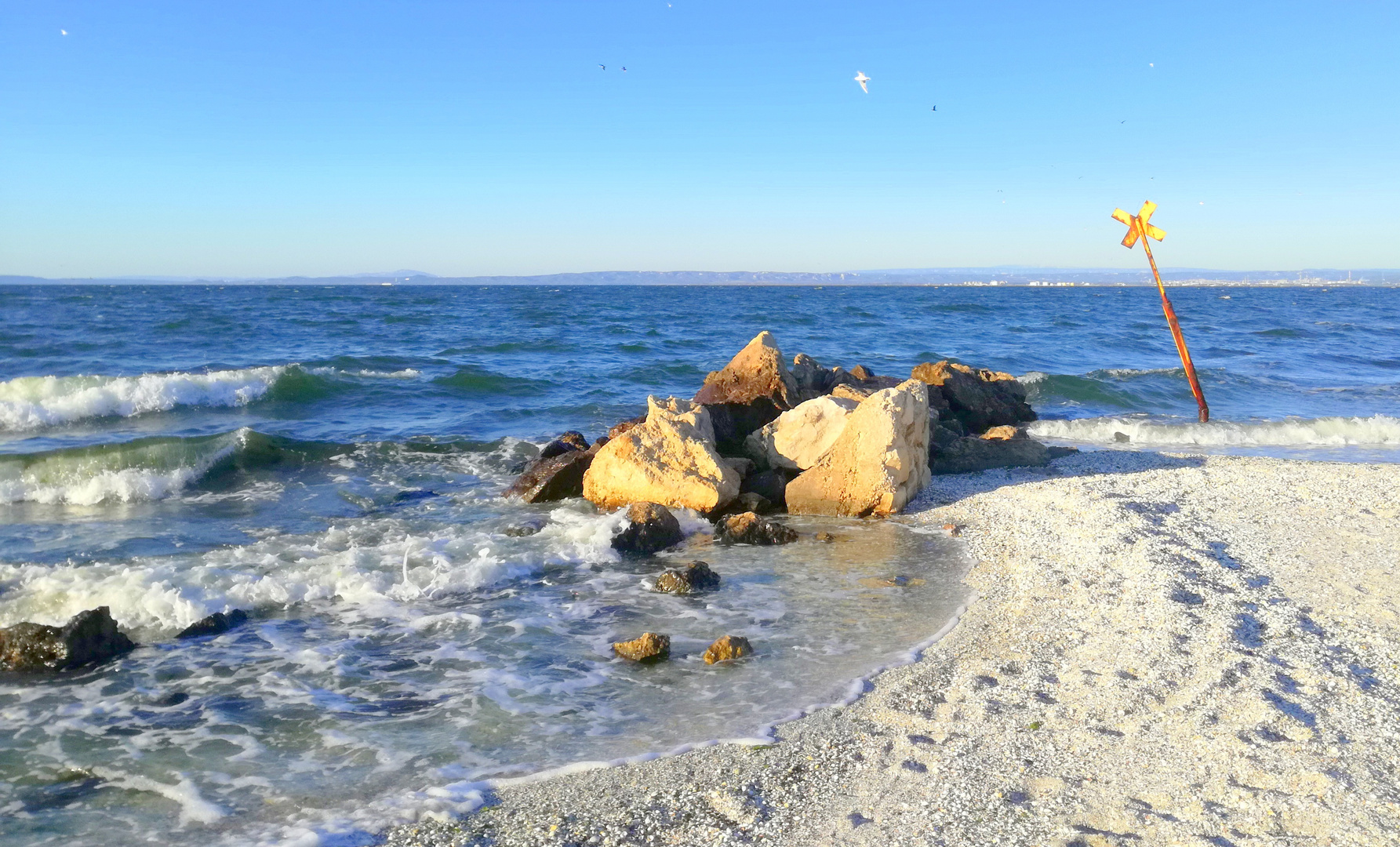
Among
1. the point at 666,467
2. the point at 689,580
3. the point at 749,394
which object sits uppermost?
the point at 749,394

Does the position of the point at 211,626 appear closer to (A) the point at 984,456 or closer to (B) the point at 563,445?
(B) the point at 563,445

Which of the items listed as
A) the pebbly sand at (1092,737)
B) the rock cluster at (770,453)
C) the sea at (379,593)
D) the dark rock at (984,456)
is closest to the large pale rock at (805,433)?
the rock cluster at (770,453)

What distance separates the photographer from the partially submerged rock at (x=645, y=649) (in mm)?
5410

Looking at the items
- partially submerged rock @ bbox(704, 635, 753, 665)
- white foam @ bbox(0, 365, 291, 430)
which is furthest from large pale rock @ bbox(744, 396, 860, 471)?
white foam @ bbox(0, 365, 291, 430)

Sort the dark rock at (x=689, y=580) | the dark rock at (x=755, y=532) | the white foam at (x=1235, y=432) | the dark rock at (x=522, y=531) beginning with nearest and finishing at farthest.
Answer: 1. the dark rock at (x=689, y=580)
2. the dark rock at (x=755, y=532)
3. the dark rock at (x=522, y=531)
4. the white foam at (x=1235, y=432)

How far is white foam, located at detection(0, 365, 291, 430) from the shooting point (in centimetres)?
1453

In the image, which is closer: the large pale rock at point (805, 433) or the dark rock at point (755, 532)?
the dark rock at point (755, 532)

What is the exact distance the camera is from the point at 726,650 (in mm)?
5375

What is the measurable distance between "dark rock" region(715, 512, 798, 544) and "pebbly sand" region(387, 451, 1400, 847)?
182cm

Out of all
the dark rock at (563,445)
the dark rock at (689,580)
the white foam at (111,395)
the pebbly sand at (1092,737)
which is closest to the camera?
the pebbly sand at (1092,737)

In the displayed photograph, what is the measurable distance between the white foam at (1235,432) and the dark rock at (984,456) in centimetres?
344

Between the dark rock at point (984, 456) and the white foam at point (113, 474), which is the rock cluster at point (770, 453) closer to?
the dark rock at point (984, 456)

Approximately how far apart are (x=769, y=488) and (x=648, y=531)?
1.86 meters

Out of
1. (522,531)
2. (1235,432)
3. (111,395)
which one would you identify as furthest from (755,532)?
(111,395)
